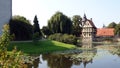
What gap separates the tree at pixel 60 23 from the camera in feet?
199

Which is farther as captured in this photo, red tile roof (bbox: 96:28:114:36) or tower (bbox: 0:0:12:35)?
red tile roof (bbox: 96:28:114:36)

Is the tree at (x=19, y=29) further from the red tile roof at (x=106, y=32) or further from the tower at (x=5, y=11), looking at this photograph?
the red tile roof at (x=106, y=32)

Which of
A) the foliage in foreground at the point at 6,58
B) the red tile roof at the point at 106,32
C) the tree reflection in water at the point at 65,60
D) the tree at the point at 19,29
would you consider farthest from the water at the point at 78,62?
the red tile roof at the point at 106,32

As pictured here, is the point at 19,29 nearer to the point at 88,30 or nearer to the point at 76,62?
the point at 76,62

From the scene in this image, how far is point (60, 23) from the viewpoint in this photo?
60938mm

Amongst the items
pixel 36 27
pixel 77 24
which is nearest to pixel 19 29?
pixel 36 27

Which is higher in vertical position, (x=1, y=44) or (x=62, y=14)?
(x=62, y=14)

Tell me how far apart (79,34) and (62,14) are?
27.5 metres

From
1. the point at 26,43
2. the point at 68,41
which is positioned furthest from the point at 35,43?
the point at 68,41

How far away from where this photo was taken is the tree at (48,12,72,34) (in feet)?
199

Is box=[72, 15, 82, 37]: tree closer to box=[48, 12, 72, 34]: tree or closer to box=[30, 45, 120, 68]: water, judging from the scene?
box=[48, 12, 72, 34]: tree

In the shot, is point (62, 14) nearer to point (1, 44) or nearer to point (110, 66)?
point (110, 66)

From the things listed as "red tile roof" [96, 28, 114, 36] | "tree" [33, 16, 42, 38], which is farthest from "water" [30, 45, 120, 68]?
"red tile roof" [96, 28, 114, 36]

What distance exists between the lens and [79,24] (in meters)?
91.1
